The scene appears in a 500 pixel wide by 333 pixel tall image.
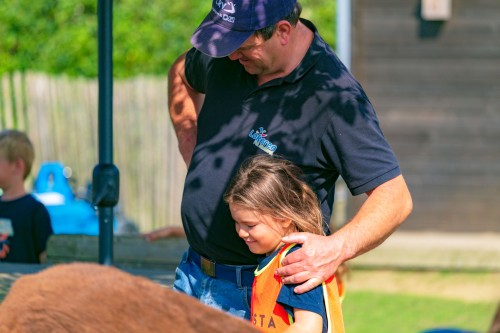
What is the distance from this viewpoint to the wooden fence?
10.2 m

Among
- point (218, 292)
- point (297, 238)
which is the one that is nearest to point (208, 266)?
point (218, 292)

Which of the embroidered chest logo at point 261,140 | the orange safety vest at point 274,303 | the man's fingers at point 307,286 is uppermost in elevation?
the embroidered chest logo at point 261,140

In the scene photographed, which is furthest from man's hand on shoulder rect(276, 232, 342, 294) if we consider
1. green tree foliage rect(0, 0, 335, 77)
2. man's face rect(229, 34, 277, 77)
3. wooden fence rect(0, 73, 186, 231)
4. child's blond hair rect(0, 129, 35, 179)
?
green tree foliage rect(0, 0, 335, 77)

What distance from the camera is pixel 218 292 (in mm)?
3570

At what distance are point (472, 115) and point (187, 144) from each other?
5.56 meters

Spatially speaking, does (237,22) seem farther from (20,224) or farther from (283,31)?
(20,224)

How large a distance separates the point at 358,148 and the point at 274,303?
22.9 inches

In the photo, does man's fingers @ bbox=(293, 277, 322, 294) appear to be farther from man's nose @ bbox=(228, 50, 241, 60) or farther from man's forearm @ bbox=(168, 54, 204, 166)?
man's forearm @ bbox=(168, 54, 204, 166)

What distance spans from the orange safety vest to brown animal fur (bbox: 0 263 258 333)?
90cm

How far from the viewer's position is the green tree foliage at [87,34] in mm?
14172

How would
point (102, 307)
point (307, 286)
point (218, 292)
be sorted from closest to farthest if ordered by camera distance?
1. point (102, 307)
2. point (307, 286)
3. point (218, 292)

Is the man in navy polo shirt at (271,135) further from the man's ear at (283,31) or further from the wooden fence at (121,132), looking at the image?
the wooden fence at (121,132)

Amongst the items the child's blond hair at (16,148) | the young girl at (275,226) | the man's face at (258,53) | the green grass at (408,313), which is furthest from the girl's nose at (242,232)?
the green grass at (408,313)

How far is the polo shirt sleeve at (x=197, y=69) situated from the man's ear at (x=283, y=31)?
479 mm
